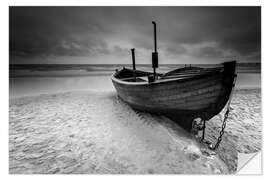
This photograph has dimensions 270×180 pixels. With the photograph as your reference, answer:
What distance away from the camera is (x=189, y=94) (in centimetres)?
212

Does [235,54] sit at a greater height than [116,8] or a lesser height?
lesser

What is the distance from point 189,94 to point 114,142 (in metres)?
1.42

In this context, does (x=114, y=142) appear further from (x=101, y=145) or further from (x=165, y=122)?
(x=165, y=122)

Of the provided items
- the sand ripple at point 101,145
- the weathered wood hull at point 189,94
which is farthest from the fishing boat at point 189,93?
the sand ripple at point 101,145

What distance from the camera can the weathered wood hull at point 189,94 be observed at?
1906 mm

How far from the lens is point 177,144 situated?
2.27 meters

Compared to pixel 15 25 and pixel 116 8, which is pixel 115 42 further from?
pixel 15 25

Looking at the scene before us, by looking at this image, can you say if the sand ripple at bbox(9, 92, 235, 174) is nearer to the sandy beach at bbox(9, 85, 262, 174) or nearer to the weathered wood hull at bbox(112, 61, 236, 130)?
the sandy beach at bbox(9, 85, 262, 174)

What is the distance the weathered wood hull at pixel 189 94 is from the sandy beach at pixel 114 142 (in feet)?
1.25

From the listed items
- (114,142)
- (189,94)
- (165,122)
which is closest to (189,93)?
(189,94)

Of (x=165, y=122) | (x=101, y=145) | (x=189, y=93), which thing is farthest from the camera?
(x=165, y=122)

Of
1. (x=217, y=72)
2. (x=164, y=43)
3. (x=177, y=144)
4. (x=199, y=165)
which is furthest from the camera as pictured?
(x=164, y=43)
